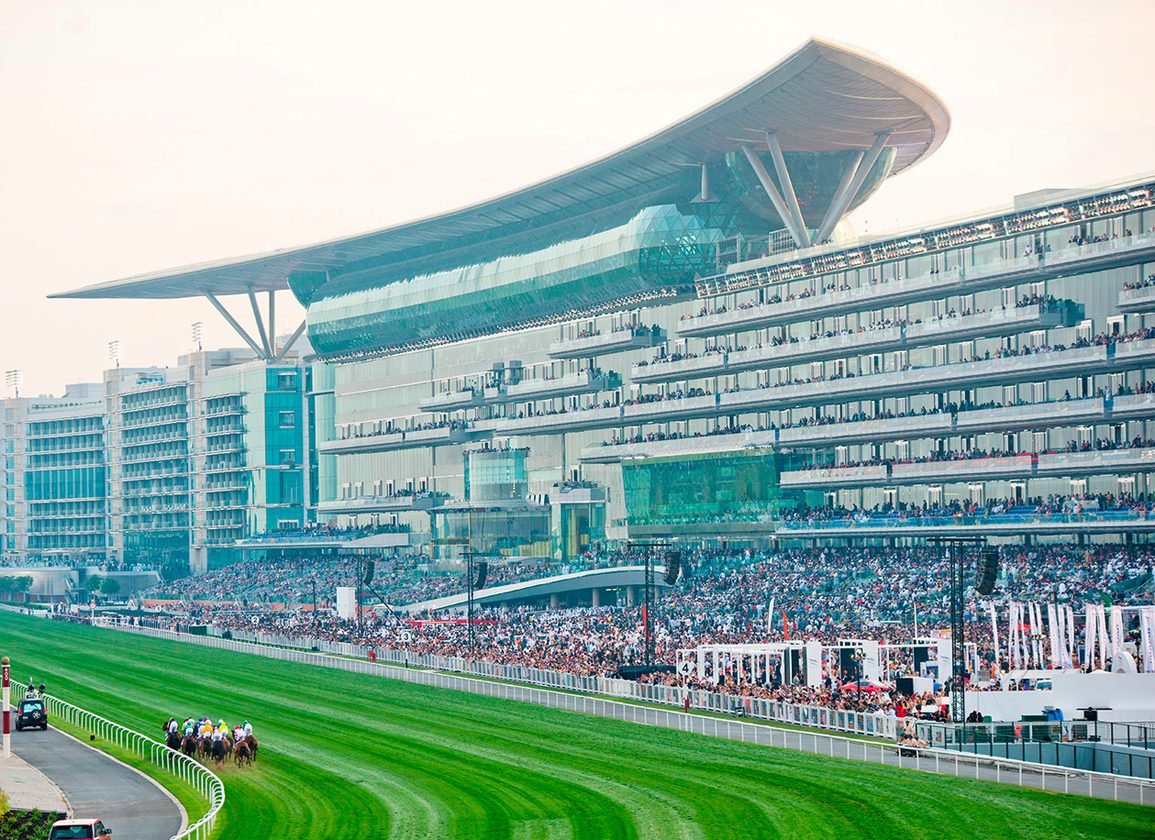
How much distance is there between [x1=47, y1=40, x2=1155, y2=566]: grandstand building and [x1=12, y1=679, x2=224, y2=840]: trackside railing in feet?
131

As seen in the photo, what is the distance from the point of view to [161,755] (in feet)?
184

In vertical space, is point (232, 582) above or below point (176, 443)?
below

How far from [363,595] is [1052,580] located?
5828 centimetres

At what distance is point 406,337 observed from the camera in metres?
148

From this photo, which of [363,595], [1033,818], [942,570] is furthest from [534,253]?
[1033,818]

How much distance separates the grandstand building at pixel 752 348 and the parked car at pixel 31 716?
41.6 m

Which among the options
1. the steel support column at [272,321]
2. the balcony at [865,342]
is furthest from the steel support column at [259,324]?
the balcony at [865,342]

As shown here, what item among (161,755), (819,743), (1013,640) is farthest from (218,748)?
(1013,640)

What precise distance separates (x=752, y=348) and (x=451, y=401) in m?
37.1

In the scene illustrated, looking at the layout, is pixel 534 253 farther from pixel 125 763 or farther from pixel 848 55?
pixel 125 763

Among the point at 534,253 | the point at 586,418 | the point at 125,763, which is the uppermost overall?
the point at 534,253

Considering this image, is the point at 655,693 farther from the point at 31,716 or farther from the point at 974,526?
the point at 974,526

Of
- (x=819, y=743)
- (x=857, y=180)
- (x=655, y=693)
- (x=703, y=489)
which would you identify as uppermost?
(x=857, y=180)

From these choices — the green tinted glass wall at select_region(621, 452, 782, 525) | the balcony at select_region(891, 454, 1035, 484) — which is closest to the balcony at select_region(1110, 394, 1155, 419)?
the balcony at select_region(891, 454, 1035, 484)
